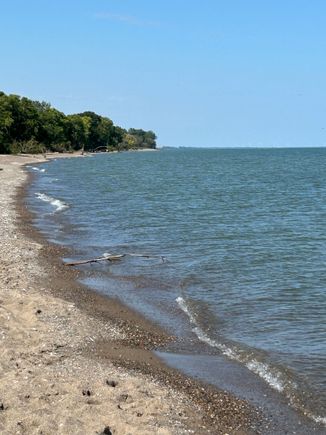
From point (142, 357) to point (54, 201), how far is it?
3299cm

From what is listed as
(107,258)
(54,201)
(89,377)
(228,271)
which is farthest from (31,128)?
(89,377)

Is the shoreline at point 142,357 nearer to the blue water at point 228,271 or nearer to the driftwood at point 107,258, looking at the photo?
the blue water at point 228,271

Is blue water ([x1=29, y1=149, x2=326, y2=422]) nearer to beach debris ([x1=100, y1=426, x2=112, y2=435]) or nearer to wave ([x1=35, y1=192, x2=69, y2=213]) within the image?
wave ([x1=35, y1=192, x2=69, y2=213])

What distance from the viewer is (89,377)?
1031cm

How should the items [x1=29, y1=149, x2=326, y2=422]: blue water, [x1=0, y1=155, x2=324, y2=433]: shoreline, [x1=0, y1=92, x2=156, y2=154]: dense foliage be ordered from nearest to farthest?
[x1=0, y1=155, x2=324, y2=433]: shoreline, [x1=29, y1=149, x2=326, y2=422]: blue water, [x1=0, y1=92, x2=156, y2=154]: dense foliage

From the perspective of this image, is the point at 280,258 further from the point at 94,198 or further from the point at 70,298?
the point at 94,198

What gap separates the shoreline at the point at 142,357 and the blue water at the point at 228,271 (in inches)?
31.7

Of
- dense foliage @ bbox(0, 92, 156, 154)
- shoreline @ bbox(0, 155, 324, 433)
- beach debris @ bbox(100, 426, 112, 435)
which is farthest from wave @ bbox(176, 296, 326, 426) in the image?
dense foliage @ bbox(0, 92, 156, 154)

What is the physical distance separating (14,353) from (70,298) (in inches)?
213

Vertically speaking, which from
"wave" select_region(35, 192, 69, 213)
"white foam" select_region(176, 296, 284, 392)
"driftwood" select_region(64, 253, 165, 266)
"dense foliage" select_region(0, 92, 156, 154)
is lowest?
"white foam" select_region(176, 296, 284, 392)

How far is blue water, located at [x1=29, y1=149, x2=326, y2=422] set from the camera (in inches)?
498

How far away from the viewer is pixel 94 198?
159 feet

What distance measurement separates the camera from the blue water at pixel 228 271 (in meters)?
12.6

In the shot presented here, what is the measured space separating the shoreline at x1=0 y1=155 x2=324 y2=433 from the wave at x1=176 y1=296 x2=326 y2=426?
2.91 ft
